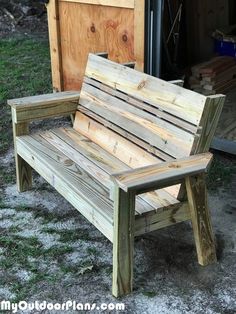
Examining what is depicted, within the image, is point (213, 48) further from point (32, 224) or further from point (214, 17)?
point (32, 224)

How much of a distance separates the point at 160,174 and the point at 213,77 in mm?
3173

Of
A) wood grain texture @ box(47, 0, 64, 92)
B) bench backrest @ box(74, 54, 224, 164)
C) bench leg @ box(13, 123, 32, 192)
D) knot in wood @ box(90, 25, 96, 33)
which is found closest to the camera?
bench backrest @ box(74, 54, 224, 164)

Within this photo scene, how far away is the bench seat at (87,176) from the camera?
103 inches

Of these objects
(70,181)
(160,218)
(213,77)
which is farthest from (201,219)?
(213,77)

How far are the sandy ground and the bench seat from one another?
0.33 meters

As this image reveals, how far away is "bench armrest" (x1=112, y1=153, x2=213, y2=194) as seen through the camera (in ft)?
7.68

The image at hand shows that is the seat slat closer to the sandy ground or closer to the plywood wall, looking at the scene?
the sandy ground

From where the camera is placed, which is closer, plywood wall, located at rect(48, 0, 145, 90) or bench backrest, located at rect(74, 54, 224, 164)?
bench backrest, located at rect(74, 54, 224, 164)

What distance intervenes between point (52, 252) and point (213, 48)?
4011mm

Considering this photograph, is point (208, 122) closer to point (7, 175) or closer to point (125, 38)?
point (125, 38)

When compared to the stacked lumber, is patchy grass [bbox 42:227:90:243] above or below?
below

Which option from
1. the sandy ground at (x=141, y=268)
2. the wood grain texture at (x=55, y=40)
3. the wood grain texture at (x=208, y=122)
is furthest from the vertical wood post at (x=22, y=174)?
the wood grain texture at (x=55, y=40)

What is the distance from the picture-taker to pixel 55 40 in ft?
16.7

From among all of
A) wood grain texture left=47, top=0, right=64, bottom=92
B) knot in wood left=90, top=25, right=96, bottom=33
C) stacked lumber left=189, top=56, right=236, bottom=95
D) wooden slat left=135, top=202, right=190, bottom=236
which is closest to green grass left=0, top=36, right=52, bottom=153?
wood grain texture left=47, top=0, right=64, bottom=92
